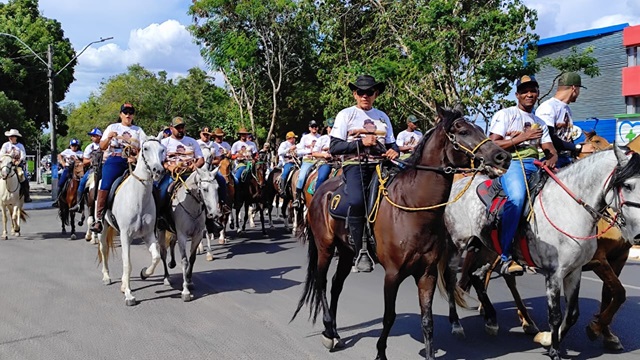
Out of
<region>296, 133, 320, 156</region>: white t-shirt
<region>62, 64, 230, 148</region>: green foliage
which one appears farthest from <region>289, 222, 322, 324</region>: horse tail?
<region>62, 64, 230, 148</region>: green foliage

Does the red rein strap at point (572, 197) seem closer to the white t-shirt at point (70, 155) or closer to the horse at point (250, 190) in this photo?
the horse at point (250, 190)

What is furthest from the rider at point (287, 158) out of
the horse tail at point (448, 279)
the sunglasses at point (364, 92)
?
the sunglasses at point (364, 92)

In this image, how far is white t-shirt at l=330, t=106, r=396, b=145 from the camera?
21.5ft

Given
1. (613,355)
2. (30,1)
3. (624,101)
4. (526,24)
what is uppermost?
(30,1)

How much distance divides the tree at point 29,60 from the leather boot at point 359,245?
1232 inches

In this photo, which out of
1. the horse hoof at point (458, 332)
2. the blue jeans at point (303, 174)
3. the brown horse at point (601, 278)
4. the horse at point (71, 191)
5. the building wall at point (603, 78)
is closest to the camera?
the brown horse at point (601, 278)

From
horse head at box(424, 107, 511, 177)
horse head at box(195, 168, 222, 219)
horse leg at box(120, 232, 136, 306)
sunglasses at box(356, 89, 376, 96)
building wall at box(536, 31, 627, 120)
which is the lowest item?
horse leg at box(120, 232, 136, 306)

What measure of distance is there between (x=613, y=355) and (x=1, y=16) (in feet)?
134

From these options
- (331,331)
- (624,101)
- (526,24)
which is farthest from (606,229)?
(624,101)

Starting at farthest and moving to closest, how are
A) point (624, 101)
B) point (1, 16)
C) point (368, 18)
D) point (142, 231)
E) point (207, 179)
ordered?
point (1, 16) < point (368, 18) < point (624, 101) < point (207, 179) < point (142, 231)

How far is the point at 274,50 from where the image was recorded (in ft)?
111

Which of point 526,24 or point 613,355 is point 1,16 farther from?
point 613,355

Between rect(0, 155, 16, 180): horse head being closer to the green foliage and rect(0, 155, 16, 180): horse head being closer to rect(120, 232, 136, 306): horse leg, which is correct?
rect(120, 232, 136, 306): horse leg

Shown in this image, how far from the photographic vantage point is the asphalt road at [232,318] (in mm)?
6195
